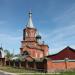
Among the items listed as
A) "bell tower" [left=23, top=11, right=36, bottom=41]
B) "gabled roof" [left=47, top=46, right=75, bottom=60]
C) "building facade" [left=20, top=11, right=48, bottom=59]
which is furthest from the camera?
"bell tower" [left=23, top=11, right=36, bottom=41]

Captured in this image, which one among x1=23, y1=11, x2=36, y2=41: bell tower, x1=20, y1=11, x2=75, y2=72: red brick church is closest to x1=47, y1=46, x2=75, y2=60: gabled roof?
x1=20, y1=11, x2=75, y2=72: red brick church

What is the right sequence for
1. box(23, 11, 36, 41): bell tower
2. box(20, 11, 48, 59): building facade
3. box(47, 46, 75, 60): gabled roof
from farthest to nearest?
box(23, 11, 36, 41): bell tower → box(20, 11, 48, 59): building facade → box(47, 46, 75, 60): gabled roof

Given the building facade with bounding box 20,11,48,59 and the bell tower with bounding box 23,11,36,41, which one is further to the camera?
the bell tower with bounding box 23,11,36,41

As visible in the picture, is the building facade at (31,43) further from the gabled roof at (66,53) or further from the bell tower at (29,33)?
the gabled roof at (66,53)

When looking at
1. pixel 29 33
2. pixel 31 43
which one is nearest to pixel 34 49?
pixel 31 43

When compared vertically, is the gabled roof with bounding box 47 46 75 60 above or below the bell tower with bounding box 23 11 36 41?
below

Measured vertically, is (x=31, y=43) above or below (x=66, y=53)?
above

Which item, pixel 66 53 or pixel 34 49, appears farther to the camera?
pixel 34 49

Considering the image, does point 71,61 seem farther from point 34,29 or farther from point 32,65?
point 34,29

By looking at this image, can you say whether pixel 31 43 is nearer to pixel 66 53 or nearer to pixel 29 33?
pixel 29 33

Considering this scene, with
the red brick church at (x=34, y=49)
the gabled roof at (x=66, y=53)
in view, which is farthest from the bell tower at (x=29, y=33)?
the gabled roof at (x=66, y=53)

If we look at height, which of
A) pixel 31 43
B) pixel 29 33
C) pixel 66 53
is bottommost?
pixel 66 53

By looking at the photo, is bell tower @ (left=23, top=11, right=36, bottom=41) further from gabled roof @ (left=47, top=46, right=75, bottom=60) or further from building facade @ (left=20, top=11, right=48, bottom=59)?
gabled roof @ (left=47, top=46, right=75, bottom=60)

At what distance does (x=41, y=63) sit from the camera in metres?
36.1
